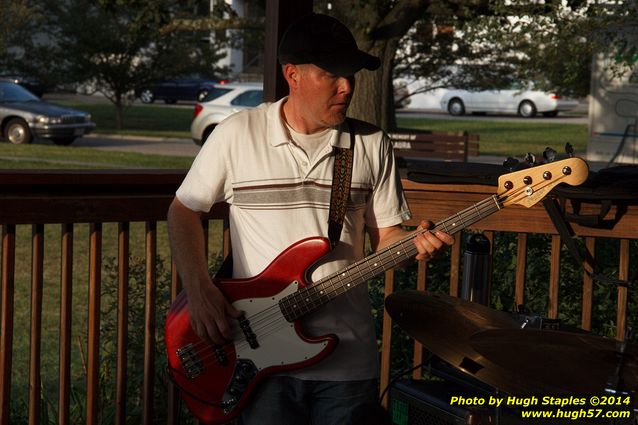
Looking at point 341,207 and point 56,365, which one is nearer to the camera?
point 341,207

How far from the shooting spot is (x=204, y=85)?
153ft

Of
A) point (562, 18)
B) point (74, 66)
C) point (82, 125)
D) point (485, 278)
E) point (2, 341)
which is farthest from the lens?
point (74, 66)

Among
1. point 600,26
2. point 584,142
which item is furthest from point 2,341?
point 584,142

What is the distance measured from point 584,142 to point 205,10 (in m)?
22.7

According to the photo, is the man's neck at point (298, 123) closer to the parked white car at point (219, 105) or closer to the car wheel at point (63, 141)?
the parked white car at point (219, 105)

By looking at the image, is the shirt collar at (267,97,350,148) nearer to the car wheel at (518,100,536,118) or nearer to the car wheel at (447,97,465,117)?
the car wheel at (518,100,536,118)

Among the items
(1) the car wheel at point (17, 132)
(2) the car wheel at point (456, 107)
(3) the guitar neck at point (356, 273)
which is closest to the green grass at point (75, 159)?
(1) the car wheel at point (17, 132)

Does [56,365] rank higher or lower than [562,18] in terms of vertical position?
lower

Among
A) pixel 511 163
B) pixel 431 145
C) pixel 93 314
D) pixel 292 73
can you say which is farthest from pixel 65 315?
pixel 431 145

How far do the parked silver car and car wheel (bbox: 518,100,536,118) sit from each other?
21.2 meters

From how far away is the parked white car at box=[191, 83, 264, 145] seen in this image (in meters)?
24.1

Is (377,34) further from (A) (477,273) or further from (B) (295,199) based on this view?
(B) (295,199)

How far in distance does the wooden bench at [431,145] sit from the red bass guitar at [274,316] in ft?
49.5

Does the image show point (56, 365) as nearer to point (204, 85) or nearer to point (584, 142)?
point (584, 142)
